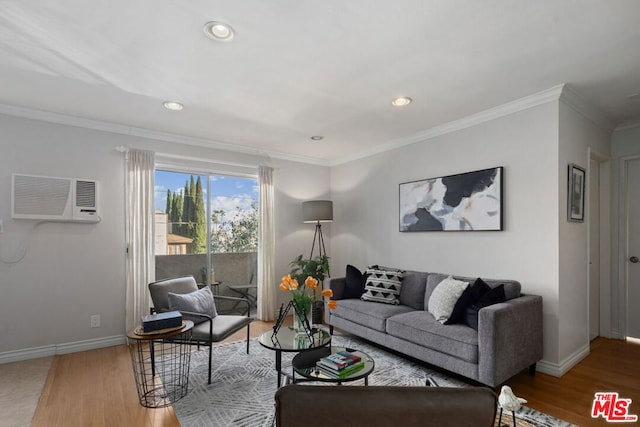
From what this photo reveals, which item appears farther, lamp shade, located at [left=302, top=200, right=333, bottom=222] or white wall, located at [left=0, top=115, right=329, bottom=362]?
lamp shade, located at [left=302, top=200, right=333, bottom=222]

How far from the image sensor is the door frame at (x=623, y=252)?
3895mm

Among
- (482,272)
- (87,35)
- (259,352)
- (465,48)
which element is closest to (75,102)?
(87,35)

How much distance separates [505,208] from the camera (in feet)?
10.9

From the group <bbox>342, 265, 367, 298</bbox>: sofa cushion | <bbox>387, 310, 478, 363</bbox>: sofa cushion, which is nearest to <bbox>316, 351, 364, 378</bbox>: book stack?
<bbox>387, 310, 478, 363</bbox>: sofa cushion

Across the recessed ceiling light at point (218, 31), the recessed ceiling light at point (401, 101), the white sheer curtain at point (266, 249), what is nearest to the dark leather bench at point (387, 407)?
the recessed ceiling light at point (218, 31)

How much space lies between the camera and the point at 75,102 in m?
3.23

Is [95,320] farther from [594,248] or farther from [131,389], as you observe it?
[594,248]

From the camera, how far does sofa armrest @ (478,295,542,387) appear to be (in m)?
2.47

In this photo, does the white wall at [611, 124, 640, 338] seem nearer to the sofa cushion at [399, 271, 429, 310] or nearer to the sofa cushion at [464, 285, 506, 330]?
the sofa cushion at [464, 285, 506, 330]

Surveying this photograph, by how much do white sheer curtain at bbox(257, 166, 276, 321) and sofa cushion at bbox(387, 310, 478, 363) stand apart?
2.13 metres

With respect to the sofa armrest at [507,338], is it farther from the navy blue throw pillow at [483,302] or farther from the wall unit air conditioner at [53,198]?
the wall unit air conditioner at [53,198]

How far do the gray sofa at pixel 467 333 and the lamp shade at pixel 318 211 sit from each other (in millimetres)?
1581

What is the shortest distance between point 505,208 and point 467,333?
4.49 feet

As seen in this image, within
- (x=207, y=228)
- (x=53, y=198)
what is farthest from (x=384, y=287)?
(x=53, y=198)
